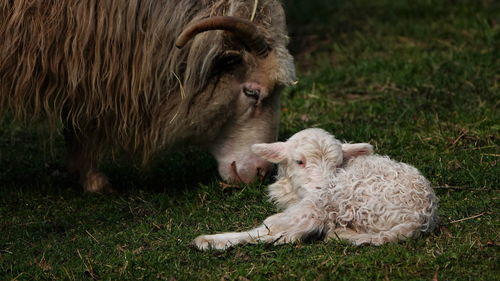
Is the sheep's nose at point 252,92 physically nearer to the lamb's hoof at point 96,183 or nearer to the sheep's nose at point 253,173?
the sheep's nose at point 253,173

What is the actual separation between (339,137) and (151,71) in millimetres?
1716

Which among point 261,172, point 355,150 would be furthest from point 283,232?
point 261,172

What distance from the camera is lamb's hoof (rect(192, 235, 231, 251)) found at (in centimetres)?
445

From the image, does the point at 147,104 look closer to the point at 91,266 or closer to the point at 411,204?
the point at 91,266

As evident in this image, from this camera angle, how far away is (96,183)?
6.20 m

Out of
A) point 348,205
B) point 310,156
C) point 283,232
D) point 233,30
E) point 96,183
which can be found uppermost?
point 233,30

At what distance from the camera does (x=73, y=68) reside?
5.57 metres

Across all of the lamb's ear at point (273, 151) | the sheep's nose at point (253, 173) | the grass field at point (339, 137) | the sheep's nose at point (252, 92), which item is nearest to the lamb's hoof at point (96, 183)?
the grass field at point (339, 137)

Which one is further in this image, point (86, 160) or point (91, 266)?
point (86, 160)

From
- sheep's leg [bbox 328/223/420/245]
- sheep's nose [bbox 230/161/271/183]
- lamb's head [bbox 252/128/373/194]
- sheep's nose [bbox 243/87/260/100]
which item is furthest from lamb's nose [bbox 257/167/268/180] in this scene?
sheep's leg [bbox 328/223/420/245]

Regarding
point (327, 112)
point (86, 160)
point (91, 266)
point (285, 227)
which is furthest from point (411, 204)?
point (327, 112)

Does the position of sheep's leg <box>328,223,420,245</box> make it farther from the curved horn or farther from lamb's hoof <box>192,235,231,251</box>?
the curved horn

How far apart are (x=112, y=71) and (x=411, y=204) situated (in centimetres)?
215

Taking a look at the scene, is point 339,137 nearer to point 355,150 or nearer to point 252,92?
point 252,92
